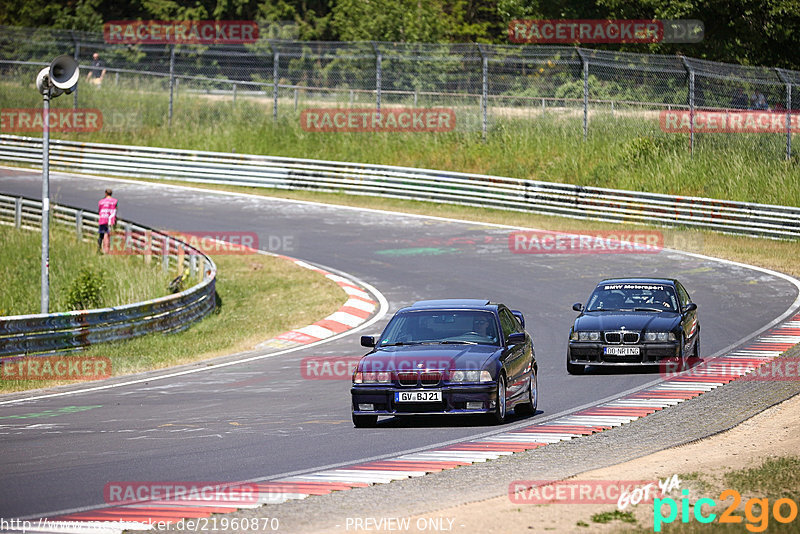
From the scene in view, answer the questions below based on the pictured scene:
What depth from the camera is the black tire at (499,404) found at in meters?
12.1

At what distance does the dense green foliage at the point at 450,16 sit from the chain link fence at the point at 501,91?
1072 cm

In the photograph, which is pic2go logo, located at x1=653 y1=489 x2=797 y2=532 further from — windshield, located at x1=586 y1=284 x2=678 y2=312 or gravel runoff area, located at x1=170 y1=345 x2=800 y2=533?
windshield, located at x1=586 y1=284 x2=678 y2=312

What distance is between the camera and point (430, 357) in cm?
1222

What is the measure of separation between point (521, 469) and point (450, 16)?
62137 millimetres

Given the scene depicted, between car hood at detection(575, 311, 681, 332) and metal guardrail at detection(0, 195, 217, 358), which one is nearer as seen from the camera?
car hood at detection(575, 311, 681, 332)

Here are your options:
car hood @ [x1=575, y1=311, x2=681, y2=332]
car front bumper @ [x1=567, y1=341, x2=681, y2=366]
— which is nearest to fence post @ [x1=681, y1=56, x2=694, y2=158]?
car hood @ [x1=575, y1=311, x2=681, y2=332]

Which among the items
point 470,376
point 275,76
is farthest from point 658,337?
point 275,76

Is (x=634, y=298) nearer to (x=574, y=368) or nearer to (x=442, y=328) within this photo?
(x=574, y=368)

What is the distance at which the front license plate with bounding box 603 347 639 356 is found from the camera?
1611 cm

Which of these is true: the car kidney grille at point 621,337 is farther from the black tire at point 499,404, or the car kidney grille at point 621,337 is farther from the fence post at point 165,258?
the fence post at point 165,258

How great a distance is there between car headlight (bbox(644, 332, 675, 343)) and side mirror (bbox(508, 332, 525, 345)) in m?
3.56

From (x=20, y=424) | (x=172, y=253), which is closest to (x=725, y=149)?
(x=172, y=253)

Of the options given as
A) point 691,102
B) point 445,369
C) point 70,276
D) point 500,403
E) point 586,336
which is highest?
point 691,102

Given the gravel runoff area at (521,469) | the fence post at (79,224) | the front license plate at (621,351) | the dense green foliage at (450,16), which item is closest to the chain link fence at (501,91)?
the fence post at (79,224)
